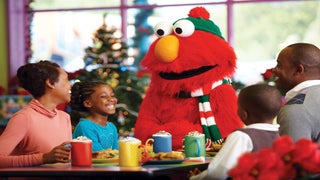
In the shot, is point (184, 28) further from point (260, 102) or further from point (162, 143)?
point (260, 102)

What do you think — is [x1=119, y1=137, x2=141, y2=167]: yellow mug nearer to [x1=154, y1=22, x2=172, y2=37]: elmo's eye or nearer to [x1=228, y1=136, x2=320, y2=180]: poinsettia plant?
[x1=228, y1=136, x2=320, y2=180]: poinsettia plant

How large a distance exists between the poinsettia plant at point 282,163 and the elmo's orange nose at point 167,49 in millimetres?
2433

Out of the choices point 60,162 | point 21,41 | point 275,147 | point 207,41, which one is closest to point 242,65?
point 21,41

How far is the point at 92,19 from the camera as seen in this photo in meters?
10.4

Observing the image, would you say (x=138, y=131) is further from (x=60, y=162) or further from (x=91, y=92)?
(x=60, y=162)

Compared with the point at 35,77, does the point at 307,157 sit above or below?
below

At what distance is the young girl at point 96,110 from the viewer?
4.15 metres

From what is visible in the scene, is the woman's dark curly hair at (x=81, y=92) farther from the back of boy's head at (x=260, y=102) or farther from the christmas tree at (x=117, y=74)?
the christmas tree at (x=117, y=74)

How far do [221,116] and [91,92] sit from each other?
0.95 metres

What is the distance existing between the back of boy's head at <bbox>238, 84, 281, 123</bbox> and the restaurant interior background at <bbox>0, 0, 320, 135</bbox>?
5323mm

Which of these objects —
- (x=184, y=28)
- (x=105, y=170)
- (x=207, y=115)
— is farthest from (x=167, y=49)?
(x=105, y=170)

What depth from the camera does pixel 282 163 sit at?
2561 mm

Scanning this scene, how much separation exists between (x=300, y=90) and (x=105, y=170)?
3.06 ft

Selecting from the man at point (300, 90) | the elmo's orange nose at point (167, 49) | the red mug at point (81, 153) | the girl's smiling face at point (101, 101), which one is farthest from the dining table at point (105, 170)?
the elmo's orange nose at point (167, 49)
